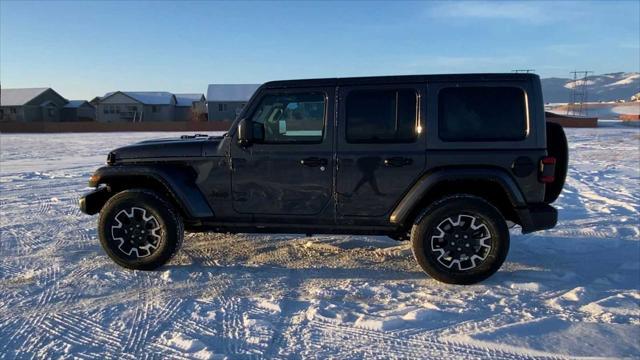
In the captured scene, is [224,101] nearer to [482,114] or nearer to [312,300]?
[482,114]

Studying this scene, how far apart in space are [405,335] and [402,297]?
659mm

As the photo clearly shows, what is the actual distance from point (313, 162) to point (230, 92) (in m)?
55.2

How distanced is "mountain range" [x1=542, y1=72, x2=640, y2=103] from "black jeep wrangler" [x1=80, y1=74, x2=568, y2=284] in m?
166

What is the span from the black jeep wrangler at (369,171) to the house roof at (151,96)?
60.1 meters

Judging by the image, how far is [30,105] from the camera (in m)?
59.3

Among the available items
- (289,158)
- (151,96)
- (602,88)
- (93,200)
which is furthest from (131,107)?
(602,88)

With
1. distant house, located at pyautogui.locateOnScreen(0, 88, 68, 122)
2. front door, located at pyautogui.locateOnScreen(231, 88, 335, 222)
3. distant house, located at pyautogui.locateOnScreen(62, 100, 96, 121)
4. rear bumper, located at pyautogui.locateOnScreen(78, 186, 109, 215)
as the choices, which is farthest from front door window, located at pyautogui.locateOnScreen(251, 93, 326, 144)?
distant house, located at pyautogui.locateOnScreen(62, 100, 96, 121)

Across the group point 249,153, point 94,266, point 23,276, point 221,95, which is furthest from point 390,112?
point 221,95

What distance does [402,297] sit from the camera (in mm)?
3889

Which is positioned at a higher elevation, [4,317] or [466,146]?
[466,146]

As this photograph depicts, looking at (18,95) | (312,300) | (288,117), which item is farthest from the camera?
(18,95)

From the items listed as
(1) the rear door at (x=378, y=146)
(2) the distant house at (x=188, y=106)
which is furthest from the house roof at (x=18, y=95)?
(1) the rear door at (x=378, y=146)

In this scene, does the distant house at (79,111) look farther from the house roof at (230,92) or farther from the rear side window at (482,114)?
the rear side window at (482,114)

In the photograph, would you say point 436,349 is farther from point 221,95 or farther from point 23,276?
point 221,95
